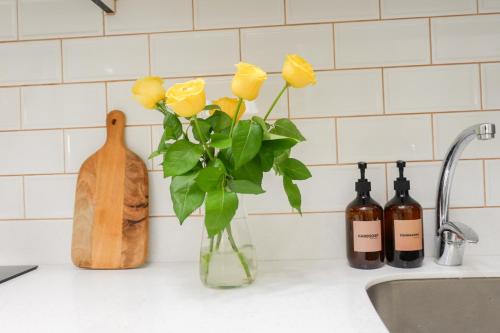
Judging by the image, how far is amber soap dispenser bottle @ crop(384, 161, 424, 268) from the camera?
0.79 meters

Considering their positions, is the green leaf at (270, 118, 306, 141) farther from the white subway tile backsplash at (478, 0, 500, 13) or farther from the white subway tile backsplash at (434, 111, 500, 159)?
the white subway tile backsplash at (478, 0, 500, 13)

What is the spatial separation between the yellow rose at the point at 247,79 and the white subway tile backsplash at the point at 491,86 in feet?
1.86

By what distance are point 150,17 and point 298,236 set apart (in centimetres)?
61

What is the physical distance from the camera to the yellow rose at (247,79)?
1.97 feet

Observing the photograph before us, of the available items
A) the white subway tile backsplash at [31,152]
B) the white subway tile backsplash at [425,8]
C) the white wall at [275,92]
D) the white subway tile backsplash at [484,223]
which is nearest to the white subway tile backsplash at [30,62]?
the white wall at [275,92]

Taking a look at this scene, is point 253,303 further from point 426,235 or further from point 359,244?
point 426,235

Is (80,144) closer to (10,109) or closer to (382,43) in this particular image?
(10,109)

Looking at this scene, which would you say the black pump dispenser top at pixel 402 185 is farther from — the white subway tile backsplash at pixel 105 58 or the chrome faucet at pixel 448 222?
the white subway tile backsplash at pixel 105 58

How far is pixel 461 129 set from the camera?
2.89ft

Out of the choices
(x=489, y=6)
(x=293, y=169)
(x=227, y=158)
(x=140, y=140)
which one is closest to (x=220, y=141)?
(x=227, y=158)

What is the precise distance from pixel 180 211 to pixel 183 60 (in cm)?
43

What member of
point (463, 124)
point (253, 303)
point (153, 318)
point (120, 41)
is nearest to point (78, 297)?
point (153, 318)

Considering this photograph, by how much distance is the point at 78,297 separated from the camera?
27.9 inches

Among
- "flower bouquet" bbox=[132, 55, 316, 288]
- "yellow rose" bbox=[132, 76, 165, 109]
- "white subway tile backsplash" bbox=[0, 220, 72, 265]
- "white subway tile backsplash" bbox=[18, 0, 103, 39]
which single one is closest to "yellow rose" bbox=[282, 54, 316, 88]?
"flower bouquet" bbox=[132, 55, 316, 288]
